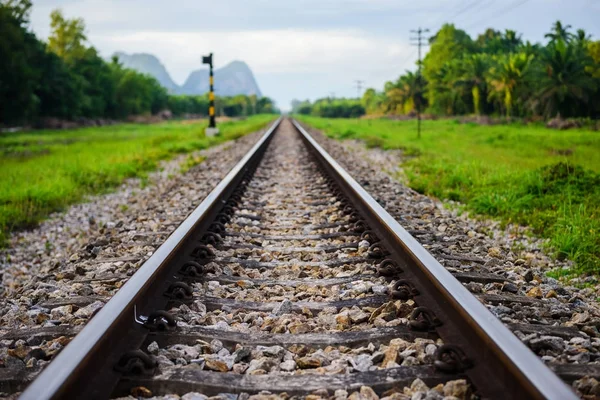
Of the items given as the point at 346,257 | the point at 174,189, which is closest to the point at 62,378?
the point at 346,257

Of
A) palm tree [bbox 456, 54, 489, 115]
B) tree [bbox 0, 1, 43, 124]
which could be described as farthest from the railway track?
palm tree [bbox 456, 54, 489, 115]

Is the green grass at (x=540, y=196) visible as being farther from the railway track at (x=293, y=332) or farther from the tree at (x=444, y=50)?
the tree at (x=444, y=50)

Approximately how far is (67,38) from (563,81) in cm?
5369

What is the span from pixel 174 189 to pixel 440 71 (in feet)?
182

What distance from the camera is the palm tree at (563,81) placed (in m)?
31.7

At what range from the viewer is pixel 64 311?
2.67 m

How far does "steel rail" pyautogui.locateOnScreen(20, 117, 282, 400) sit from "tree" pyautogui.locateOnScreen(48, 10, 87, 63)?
67911mm

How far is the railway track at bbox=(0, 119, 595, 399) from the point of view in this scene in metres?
1.83

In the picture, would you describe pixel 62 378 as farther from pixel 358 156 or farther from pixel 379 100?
pixel 379 100

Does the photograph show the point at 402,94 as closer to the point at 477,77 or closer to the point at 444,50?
the point at 444,50

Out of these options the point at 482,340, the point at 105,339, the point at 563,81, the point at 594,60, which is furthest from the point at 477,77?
the point at 105,339

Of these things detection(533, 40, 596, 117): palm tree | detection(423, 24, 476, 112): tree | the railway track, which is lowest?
the railway track

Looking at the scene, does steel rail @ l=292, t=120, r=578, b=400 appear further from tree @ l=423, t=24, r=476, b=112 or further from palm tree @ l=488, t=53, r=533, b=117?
tree @ l=423, t=24, r=476, b=112

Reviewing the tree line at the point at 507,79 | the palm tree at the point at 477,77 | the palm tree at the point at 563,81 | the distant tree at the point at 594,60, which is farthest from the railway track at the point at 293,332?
the palm tree at the point at 477,77
